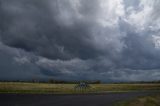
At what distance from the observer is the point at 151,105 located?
4741 centimetres

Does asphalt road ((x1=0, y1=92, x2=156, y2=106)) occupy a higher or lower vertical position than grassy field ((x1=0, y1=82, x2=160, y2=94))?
lower

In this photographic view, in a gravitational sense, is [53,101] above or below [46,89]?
below

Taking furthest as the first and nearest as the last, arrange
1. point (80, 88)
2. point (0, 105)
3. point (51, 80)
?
1. point (51, 80)
2. point (80, 88)
3. point (0, 105)

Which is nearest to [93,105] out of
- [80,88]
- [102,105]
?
[102,105]

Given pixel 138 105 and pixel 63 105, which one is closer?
pixel 63 105

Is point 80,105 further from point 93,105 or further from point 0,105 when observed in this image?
point 0,105

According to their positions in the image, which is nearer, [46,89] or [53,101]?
[53,101]

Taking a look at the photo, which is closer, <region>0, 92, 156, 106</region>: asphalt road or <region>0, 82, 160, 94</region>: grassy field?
<region>0, 92, 156, 106</region>: asphalt road

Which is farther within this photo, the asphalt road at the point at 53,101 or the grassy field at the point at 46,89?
the grassy field at the point at 46,89

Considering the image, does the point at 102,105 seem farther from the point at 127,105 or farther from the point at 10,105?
the point at 10,105

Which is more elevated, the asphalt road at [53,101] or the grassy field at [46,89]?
the grassy field at [46,89]

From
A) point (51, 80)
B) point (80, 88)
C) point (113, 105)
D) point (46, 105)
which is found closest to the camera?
point (46, 105)

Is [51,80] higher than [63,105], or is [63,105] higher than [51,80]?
[51,80]

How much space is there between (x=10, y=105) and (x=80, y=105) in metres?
11.5
